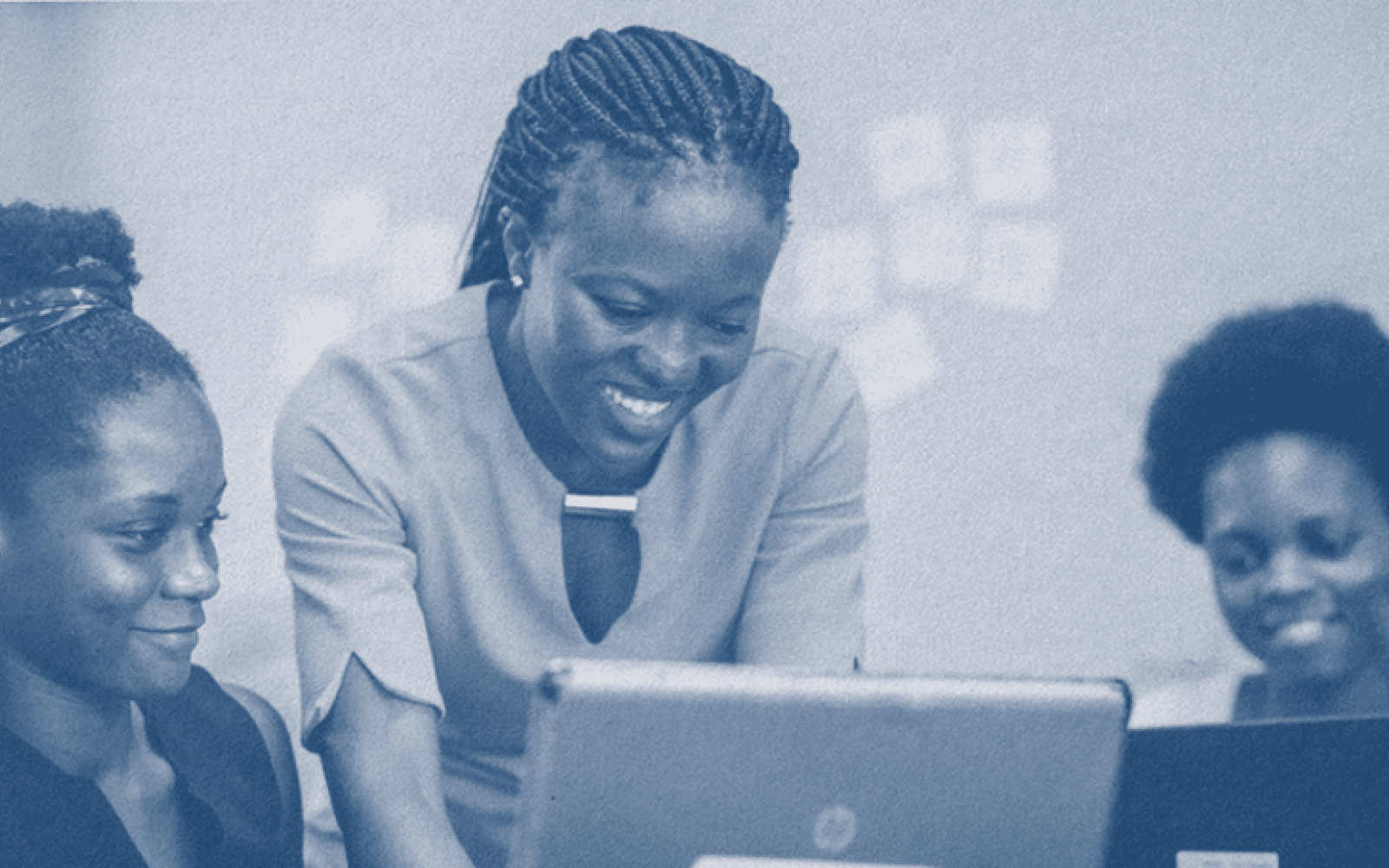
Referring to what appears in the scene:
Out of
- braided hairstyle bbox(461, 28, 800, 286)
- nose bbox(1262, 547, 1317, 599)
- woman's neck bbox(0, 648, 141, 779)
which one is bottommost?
woman's neck bbox(0, 648, 141, 779)

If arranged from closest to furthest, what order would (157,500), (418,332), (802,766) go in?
(802,766) < (157,500) < (418,332)

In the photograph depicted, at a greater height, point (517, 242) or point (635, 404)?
point (517, 242)

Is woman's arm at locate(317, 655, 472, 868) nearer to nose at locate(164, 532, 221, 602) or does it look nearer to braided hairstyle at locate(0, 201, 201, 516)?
nose at locate(164, 532, 221, 602)

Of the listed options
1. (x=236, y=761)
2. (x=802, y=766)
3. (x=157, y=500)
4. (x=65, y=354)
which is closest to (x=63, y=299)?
(x=65, y=354)

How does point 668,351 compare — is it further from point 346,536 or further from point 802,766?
point 802,766

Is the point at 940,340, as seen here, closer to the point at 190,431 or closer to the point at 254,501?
the point at 254,501

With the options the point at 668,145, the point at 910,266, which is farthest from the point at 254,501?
the point at 668,145

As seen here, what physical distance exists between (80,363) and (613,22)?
1.00 meters

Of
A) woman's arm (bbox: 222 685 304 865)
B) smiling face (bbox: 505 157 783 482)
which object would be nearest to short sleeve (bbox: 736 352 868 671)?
smiling face (bbox: 505 157 783 482)

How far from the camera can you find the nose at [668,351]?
1154 mm

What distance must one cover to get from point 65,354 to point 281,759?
43cm

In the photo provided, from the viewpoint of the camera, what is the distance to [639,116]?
1.18 m

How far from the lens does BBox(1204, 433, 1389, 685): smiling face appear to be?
145 cm

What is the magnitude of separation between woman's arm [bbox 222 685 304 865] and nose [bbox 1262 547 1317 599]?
95 cm
